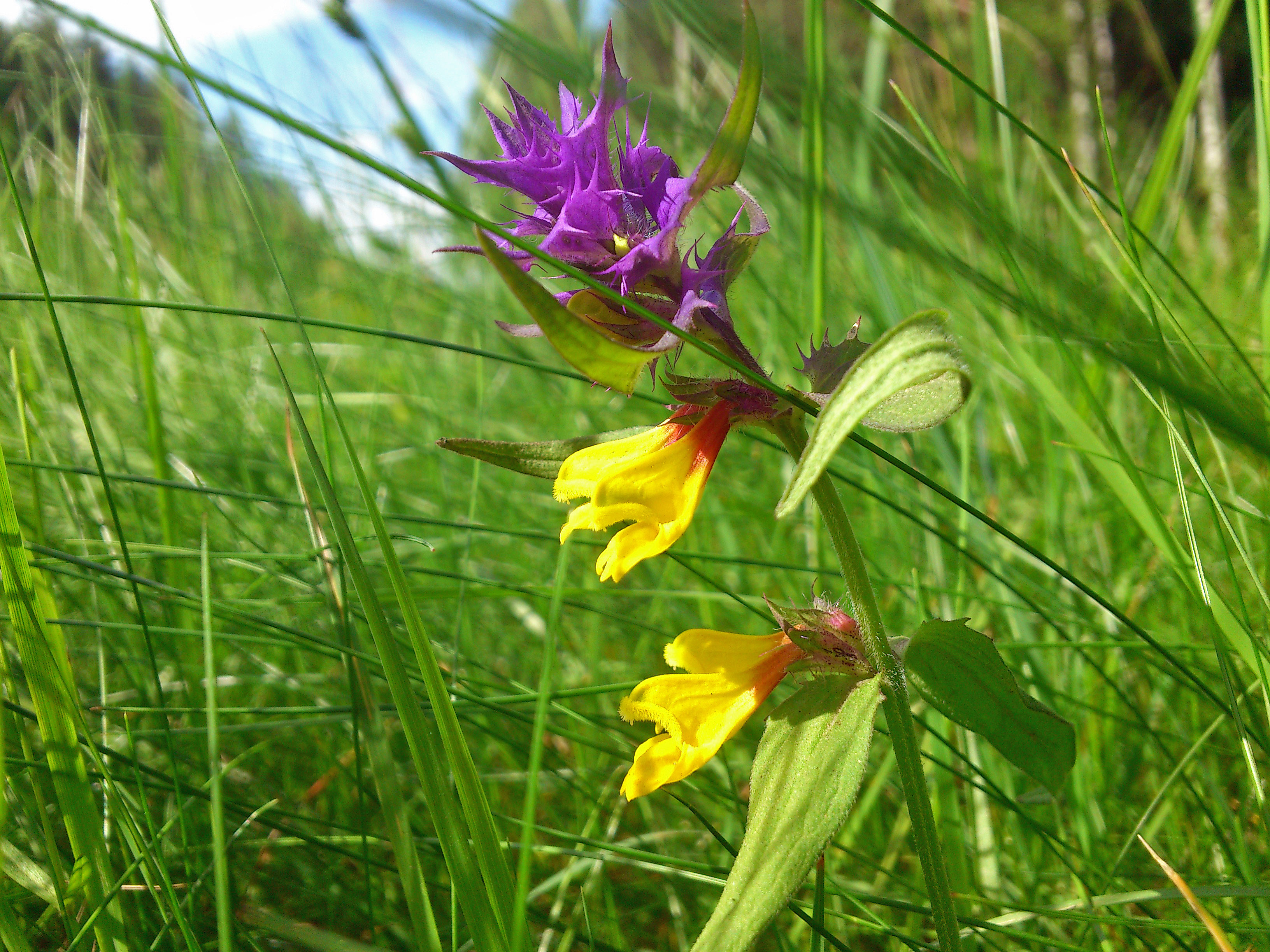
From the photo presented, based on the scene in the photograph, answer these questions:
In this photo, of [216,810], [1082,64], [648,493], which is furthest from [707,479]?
[1082,64]

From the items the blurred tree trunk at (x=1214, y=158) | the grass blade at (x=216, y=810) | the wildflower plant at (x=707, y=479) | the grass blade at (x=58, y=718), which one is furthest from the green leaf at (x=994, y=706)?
the blurred tree trunk at (x=1214, y=158)

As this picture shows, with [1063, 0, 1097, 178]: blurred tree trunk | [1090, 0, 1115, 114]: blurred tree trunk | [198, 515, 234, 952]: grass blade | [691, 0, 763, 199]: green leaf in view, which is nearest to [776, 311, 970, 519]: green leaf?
[691, 0, 763, 199]: green leaf

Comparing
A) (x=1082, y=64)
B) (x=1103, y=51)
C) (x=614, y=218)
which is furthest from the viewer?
(x=1082, y=64)

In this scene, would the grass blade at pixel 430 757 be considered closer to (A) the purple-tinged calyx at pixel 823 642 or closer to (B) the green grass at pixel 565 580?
(B) the green grass at pixel 565 580

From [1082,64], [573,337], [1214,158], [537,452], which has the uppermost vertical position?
[1082,64]

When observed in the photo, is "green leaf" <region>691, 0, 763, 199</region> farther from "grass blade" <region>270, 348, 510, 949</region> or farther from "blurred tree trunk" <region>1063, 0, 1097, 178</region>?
"blurred tree trunk" <region>1063, 0, 1097, 178</region>

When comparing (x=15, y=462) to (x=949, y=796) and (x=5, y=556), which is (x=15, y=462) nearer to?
(x=5, y=556)

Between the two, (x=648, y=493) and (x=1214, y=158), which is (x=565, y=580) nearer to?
(x=648, y=493)
